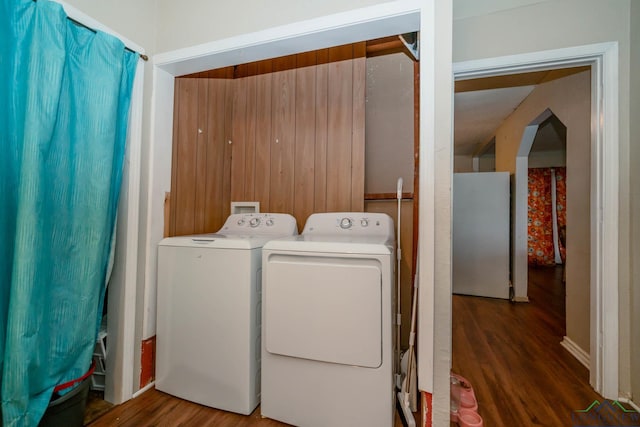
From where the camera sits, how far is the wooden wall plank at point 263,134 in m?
2.12

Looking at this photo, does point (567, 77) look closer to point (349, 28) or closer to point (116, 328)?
point (349, 28)

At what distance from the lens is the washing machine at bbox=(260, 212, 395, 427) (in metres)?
1.15

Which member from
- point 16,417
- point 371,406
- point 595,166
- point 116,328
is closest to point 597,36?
point 595,166

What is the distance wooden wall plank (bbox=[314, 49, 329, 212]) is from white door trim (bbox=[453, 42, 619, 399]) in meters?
1.27

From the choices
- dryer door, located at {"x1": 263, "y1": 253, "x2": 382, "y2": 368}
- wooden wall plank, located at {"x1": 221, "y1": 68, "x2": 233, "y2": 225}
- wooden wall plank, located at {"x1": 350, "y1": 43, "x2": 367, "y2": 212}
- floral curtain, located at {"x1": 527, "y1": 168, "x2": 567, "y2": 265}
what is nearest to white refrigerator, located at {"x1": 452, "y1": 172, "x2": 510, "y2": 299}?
wooden wall plank, located at {"x1": 350, "y1": 43, "x2": 367, "y2": 212}

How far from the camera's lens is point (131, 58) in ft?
4.80

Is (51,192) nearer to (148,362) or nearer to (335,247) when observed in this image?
(148,362)

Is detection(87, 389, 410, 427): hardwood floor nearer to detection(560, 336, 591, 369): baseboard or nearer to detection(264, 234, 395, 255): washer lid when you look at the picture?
detection(264, 234, 395, 255): washer lid

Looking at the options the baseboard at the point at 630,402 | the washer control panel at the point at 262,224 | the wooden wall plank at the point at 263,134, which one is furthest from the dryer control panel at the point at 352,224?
the baseboard at the point at 630,402

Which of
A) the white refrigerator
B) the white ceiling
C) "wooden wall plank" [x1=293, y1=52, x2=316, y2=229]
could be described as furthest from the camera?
the white refrigerator

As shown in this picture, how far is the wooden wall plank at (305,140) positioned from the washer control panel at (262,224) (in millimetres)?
216

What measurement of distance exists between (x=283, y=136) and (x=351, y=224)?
3.05ft

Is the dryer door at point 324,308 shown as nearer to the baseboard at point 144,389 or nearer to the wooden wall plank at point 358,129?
the wooden wall plank at point 358,129

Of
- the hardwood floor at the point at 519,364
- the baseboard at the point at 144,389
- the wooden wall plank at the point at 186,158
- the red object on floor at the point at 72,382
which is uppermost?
the wooden wall plank at the point at 186,158
